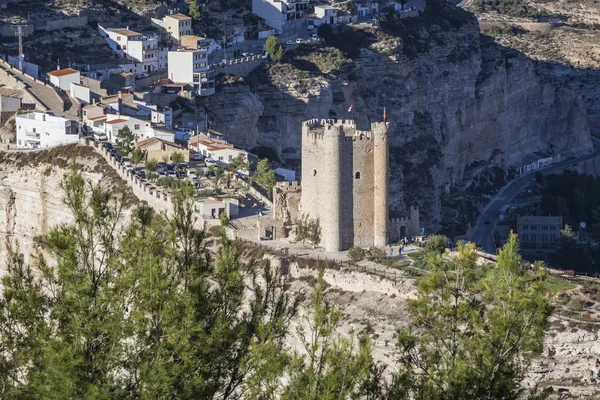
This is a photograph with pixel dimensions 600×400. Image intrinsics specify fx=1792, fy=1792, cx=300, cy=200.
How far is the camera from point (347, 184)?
5622cm

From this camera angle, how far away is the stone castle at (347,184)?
55.8 metres

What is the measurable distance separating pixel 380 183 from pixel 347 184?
1.09 m

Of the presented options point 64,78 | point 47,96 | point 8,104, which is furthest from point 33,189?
point 64,78

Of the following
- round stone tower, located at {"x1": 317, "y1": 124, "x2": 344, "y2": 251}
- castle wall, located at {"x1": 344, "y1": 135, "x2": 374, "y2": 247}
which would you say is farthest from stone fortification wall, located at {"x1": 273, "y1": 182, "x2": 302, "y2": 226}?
castle wall, located at {"x1": 344, "y1": 135, "x2": 374, "y2": 247}

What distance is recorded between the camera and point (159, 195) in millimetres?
61625

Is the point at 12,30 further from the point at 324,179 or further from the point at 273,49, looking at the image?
the point at 324,179

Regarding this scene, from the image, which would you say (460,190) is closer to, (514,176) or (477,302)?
(514,176)

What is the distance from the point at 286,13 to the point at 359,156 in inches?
1699

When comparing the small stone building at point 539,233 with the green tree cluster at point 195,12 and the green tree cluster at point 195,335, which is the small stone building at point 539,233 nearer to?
the green tree cluster at point 195,12

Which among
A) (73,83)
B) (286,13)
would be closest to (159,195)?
(73,83)

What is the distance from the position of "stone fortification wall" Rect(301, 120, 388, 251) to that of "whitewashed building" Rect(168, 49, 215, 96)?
95.2 feet

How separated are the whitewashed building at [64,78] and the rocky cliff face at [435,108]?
6.99 meters

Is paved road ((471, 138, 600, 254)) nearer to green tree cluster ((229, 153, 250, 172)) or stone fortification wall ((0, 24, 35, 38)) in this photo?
green tree cluster ((229, 153, 250, 172))

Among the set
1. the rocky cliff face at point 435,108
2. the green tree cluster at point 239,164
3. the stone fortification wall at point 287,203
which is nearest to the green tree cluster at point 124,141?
the green tree cluster at point 239,164
